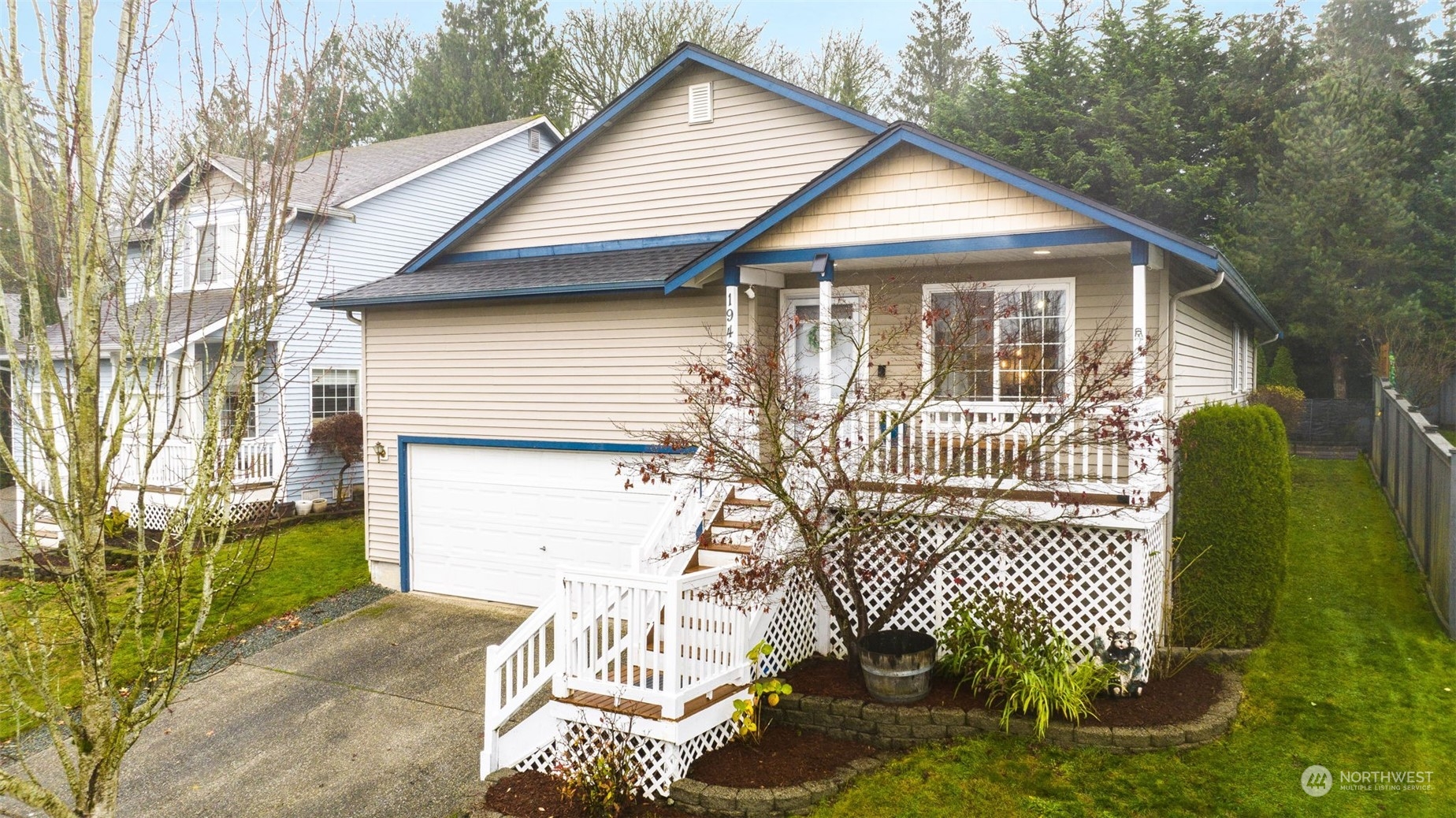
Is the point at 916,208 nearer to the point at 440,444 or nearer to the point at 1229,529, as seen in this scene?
the point at 1229,529

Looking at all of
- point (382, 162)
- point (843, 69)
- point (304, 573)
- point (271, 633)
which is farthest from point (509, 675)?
point (843, 69)

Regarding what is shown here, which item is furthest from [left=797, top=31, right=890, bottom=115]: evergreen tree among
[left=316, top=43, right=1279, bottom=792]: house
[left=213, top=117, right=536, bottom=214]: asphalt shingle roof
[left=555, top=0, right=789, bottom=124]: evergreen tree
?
[left=316, top=43, right=1279, bottom=792]: house

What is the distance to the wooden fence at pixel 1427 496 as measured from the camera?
27.2 ft

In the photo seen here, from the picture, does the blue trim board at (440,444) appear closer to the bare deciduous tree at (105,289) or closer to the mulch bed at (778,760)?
the mulch bed at (778,760)

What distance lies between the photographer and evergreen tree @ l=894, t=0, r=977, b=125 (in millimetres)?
34875

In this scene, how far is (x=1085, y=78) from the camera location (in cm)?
2677

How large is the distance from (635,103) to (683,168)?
44.2 inches

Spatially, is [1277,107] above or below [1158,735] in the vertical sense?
above

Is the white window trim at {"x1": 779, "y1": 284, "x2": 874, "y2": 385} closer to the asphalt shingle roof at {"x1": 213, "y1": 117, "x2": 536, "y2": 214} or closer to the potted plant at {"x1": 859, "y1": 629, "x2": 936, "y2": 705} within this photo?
the potted plant at {"x1": 859, "y1": 629, "x2": 936, "y2": 705}

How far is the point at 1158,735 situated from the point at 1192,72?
2492 cm

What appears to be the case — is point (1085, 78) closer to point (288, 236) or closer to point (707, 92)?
point (707, 92)

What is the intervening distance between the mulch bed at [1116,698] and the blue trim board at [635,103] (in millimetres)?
5891

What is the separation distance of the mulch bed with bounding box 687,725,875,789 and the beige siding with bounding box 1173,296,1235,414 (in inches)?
196

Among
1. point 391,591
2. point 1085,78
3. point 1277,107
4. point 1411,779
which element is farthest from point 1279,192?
point 391,591
